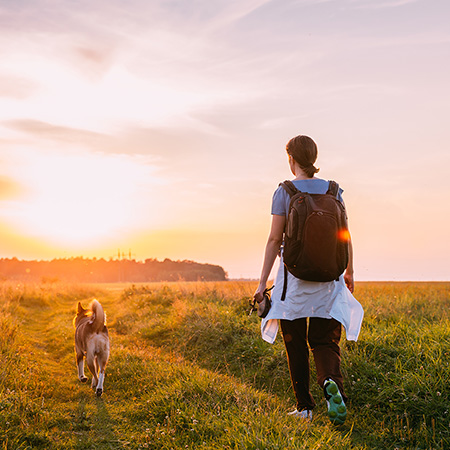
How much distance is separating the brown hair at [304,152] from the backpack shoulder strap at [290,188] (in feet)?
0.71

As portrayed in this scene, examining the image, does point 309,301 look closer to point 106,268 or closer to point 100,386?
point 100,386

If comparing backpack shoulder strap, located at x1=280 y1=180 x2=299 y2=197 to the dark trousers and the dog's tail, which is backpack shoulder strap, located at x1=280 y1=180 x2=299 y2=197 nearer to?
the dark trousers

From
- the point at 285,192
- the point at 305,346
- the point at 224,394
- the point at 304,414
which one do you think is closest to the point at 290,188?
the point at 285,192

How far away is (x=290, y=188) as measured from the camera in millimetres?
4180

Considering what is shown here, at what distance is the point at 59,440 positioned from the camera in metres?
4.20

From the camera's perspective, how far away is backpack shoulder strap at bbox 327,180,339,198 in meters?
4.28

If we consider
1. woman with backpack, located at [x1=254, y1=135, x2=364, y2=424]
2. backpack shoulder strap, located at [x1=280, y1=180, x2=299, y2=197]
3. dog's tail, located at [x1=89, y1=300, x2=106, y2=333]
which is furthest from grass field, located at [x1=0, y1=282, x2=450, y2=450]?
backpack shoulder strap, located at [x1=280, y1=180, x2=299, y2=197]

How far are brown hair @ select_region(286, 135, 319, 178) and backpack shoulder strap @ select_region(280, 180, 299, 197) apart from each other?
216 millimetres

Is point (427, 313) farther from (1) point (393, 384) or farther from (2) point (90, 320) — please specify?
(2) point (90, 320)

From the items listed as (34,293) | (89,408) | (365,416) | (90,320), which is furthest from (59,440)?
(34,293)

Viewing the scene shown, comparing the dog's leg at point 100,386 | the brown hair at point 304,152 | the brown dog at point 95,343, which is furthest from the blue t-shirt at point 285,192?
the dog's leg at point 100,386

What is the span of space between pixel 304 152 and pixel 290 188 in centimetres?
38

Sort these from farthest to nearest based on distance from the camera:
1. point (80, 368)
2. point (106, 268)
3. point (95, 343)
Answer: point (106, 268) < point (80, 368) < point (95, 343)

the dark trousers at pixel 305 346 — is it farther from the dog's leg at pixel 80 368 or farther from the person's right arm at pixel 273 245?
the dog's leg at pixel 80 368
